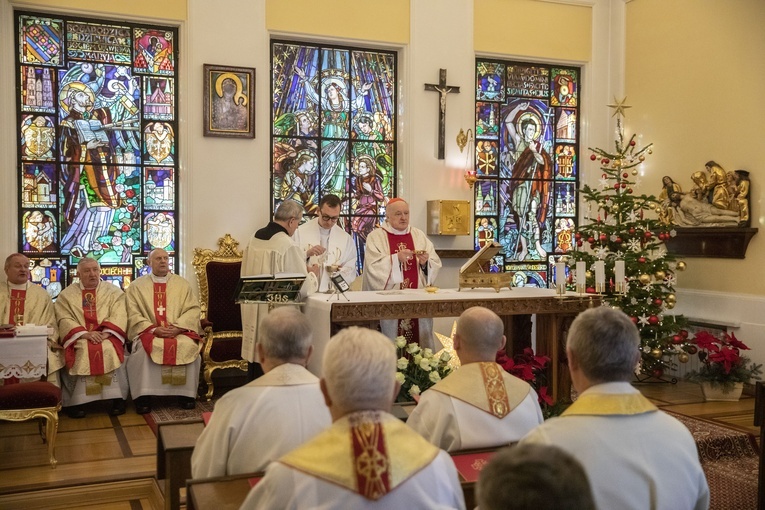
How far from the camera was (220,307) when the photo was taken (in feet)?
27.1

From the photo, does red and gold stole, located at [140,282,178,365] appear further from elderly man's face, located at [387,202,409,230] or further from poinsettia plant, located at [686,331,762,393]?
poinsettia plant, located at [686,331,762,393]

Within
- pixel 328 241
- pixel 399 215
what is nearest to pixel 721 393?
pixel 399 215

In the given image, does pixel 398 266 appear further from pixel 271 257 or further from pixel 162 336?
pixel 162 336

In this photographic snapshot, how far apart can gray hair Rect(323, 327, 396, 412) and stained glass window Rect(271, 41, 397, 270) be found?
22.9 ft

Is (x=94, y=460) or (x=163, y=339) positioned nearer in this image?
(x=94, y=460)

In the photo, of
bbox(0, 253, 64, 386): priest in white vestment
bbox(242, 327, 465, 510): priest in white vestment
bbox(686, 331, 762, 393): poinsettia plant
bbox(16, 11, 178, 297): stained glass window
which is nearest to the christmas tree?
bbox(686, 331, 762, 393): poinsettia plant

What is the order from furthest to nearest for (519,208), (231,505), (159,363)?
(519,208), (159,363), (231,505)

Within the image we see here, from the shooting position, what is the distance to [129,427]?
6816 millimetres

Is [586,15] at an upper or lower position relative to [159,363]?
upper

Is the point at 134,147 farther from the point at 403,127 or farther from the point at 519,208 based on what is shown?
the point at 519,208

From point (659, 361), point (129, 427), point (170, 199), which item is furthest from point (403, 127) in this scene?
point (129, 427)

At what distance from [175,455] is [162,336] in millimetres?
4013

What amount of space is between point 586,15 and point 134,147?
18.7ft

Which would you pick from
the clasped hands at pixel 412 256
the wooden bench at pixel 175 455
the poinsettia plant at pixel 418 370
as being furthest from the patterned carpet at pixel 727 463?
the wooden bench at pixel 175 455
